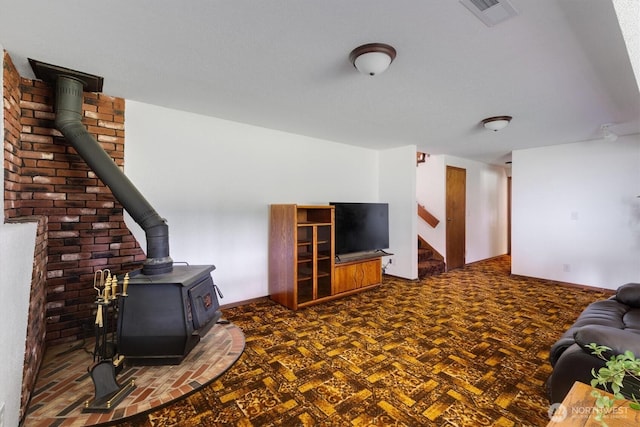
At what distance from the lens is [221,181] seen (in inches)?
130

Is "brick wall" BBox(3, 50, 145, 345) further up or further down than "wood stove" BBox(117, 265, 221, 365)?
further up

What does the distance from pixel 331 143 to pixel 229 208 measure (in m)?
1.93

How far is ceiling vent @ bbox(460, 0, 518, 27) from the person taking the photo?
1.41 metres

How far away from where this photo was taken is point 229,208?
133 inches

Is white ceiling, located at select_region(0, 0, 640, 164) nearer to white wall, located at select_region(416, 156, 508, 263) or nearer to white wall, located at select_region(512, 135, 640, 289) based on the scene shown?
white wall, located at select_region(512, 135, 640, 289)

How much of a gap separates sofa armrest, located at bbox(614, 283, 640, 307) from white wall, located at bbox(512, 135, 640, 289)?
2.28 metres

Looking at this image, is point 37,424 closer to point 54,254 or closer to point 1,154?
point 54,254

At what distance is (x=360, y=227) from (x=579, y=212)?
3.39 metres

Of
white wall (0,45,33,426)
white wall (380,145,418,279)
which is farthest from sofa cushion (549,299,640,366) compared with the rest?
white wall (0,45,33,426)

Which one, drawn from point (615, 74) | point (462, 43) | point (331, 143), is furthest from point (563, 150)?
point (462, 43)

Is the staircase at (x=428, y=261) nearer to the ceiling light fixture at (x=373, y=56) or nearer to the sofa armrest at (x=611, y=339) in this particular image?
the sofa armrest at (x=611, y=339)

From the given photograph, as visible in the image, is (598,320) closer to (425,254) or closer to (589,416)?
(589,416)

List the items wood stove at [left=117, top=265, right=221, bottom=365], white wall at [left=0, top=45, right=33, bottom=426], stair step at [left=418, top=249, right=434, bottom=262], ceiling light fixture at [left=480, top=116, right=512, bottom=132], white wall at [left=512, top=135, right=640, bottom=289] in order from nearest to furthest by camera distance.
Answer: white wall at [left=0, top=45, right=33, bottom=426], wood stove at [left=117, top=265, right=221, bottom=365], ceiling light fixture at [left=480, top=116, right=512, bottom=132], white wall at [left=512, top=135, right=640, bottom=289], stair step at [left=418, top=249, right=434, bottom=262]

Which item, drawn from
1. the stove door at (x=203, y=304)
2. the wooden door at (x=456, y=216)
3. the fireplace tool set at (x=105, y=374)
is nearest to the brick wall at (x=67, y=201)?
the fireplace tool set at (x=105, y=374)
